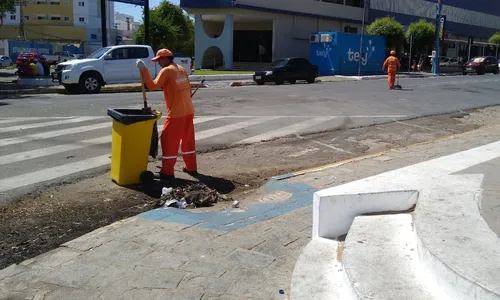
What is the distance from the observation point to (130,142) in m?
6.48

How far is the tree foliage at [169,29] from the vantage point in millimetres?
47844

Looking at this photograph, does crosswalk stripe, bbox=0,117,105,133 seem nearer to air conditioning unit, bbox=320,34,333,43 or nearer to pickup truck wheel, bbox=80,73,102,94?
pickup truck wheel, bbox=80,73,102,94

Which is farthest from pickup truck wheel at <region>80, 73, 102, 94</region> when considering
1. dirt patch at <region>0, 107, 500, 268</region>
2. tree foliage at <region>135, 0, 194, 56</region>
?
tree foliage at <region>135, 0, 194, 56</region>

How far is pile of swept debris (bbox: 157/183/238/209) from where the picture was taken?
6.03 meters

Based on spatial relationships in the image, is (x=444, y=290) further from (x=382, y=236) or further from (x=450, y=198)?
(x=450, y=198)

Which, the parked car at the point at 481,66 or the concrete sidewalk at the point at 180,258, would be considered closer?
the concrete sidewalk at the point at 180,258

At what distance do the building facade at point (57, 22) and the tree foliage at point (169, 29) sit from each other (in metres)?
25.7

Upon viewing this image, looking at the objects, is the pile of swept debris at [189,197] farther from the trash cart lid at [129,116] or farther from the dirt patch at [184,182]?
the trash cart lid at [129,116]

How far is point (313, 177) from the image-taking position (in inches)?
284

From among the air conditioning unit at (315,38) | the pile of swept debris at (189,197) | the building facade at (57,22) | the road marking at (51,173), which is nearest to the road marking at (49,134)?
the road marking at (51,173)

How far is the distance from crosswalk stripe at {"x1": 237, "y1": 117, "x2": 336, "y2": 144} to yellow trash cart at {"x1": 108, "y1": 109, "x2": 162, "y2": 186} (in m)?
3.56

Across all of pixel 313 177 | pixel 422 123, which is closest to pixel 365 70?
pixel 422 123

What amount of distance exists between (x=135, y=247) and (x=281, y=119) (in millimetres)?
8596

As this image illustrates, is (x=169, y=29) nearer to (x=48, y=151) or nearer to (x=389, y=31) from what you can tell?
(x=389, y=31)
